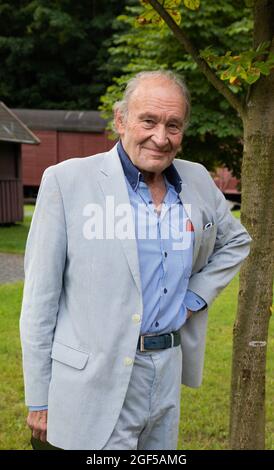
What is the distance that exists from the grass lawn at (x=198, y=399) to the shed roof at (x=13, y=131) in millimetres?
12044

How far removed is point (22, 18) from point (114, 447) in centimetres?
4015

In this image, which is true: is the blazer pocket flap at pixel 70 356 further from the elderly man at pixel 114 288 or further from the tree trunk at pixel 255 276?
the tree trunk at pixel 255 276

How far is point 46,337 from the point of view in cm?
244

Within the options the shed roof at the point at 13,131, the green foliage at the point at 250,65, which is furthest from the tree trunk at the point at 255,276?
the shed roof at the point at 13,131

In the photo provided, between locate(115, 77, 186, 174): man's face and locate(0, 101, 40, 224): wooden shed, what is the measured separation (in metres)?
16.8

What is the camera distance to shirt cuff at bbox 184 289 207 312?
2.66 meters

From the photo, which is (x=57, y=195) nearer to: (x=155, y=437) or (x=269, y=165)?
(x=155, y=437)

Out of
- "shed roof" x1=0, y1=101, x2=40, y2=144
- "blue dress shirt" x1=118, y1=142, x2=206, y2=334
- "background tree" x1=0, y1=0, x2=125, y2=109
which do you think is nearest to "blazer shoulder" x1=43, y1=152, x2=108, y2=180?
"blue dress shirt" x1=118, y1=142, x2=206, y2=334

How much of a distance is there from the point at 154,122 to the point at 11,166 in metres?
18.1

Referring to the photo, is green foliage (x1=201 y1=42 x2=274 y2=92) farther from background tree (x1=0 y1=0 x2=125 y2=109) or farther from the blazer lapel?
background tree (x1=0 y1=0 x2=125 y2=109)

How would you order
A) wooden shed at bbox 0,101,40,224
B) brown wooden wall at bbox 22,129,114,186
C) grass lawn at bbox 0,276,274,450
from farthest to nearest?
brown wooden wall at bbox 22,129,114,186 → wooden shed at bbox 0,101,40,224 → grass lawn at bbox 0,276,274,450

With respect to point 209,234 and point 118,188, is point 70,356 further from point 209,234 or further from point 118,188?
point 209,234

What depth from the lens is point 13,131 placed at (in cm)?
1927

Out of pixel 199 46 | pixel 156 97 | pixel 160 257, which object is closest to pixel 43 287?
pixel 160 257
